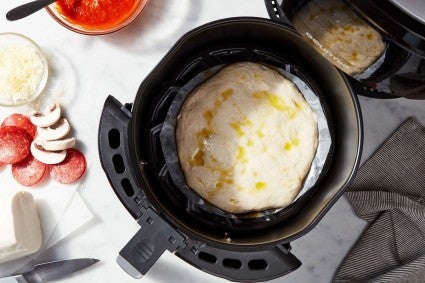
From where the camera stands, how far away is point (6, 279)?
1.05 metres

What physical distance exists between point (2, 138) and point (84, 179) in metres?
0.14

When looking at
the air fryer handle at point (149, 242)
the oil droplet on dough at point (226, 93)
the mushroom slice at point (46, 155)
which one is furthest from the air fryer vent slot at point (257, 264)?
the mushroom slice at point (46, 155)

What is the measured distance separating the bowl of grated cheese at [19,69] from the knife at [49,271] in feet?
0.85

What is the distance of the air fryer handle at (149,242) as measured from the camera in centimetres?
82

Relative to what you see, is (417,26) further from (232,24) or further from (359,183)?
(359,183)

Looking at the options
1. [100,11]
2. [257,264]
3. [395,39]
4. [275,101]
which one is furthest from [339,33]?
A: [100,11]

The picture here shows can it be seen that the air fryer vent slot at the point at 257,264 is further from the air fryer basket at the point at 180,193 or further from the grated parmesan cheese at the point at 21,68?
the grated parmesan cheese at the point at 21,68

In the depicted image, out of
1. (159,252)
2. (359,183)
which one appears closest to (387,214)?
(359,183)

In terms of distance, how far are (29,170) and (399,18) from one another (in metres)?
0.67

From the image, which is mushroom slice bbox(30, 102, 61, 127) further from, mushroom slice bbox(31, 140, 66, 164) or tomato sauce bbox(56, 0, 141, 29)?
tomato sauce bbox(56, 0, 141, 29)

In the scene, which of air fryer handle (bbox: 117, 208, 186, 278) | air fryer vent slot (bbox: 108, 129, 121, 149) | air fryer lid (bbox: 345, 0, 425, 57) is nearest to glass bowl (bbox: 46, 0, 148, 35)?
air fryer vent slot (bbox: 108, 129, 121, 149)

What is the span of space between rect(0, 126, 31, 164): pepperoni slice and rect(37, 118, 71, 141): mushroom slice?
0.03 meters

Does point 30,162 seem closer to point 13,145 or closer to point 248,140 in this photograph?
point 13,145

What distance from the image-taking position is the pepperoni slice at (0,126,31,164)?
1032 millimetres
